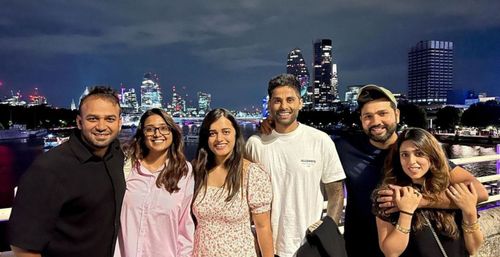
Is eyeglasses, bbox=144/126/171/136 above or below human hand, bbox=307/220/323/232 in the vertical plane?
above

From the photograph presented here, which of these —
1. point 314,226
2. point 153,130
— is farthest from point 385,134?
point 153,130

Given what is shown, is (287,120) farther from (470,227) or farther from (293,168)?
(470,227)

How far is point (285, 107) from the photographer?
11.3ft

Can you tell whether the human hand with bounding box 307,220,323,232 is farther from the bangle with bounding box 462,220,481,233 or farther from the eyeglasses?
the eyeglasses

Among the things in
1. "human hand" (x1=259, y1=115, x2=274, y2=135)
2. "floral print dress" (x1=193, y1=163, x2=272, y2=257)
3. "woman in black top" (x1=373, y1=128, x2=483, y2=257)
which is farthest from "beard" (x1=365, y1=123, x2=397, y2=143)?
"floral print dress" (x1=193, y1=163, x2=272, y2=257)

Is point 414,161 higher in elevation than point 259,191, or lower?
higher

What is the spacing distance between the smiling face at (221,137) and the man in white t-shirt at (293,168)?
1.33ft

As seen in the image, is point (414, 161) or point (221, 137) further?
point (221, 137)

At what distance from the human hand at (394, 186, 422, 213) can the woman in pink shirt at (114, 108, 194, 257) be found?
5.00 ft

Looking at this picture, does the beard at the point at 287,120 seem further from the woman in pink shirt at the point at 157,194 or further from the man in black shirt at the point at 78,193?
the man in black shirt at the point at 78,193

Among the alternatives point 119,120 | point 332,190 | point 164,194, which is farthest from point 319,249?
point 119,120

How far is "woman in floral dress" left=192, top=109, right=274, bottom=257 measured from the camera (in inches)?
117

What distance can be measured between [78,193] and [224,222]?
3.55 ft

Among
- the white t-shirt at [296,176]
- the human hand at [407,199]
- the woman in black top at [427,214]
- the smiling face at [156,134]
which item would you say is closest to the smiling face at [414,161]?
the woman in black top at [427,214]
